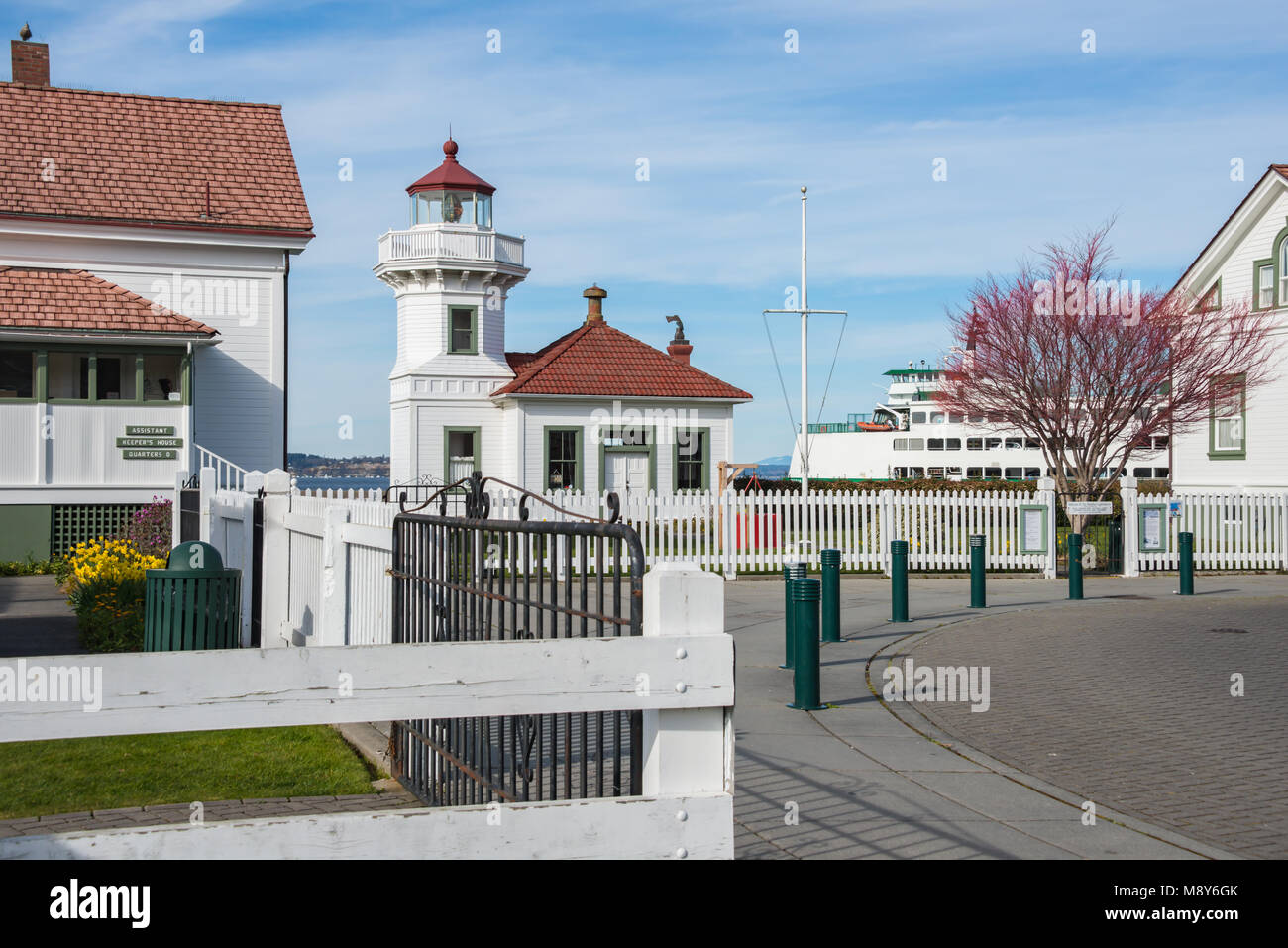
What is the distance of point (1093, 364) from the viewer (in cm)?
2753

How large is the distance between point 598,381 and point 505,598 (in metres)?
29.7

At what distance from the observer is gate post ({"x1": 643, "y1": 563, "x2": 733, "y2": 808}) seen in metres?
3.48

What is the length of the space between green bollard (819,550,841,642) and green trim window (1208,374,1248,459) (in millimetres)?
20276

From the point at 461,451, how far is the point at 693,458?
21.3 feet

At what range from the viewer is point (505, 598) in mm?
4941

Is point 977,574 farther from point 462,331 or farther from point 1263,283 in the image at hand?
point 462,331

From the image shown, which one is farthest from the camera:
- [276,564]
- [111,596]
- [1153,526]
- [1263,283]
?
[1263,283]

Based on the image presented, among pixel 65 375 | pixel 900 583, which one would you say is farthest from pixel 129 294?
pixel 900 583

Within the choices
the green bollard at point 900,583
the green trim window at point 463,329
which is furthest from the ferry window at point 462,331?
the green bollard at point 900,583

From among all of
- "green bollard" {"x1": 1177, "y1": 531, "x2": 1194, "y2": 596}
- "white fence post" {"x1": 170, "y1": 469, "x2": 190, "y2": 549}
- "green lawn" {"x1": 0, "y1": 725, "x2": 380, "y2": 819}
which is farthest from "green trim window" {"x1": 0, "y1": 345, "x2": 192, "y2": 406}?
"green bollard" {"x1": 1177, "y1": 531, "x2": 1194, "y2": 596}

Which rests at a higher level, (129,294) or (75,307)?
(129,294)
